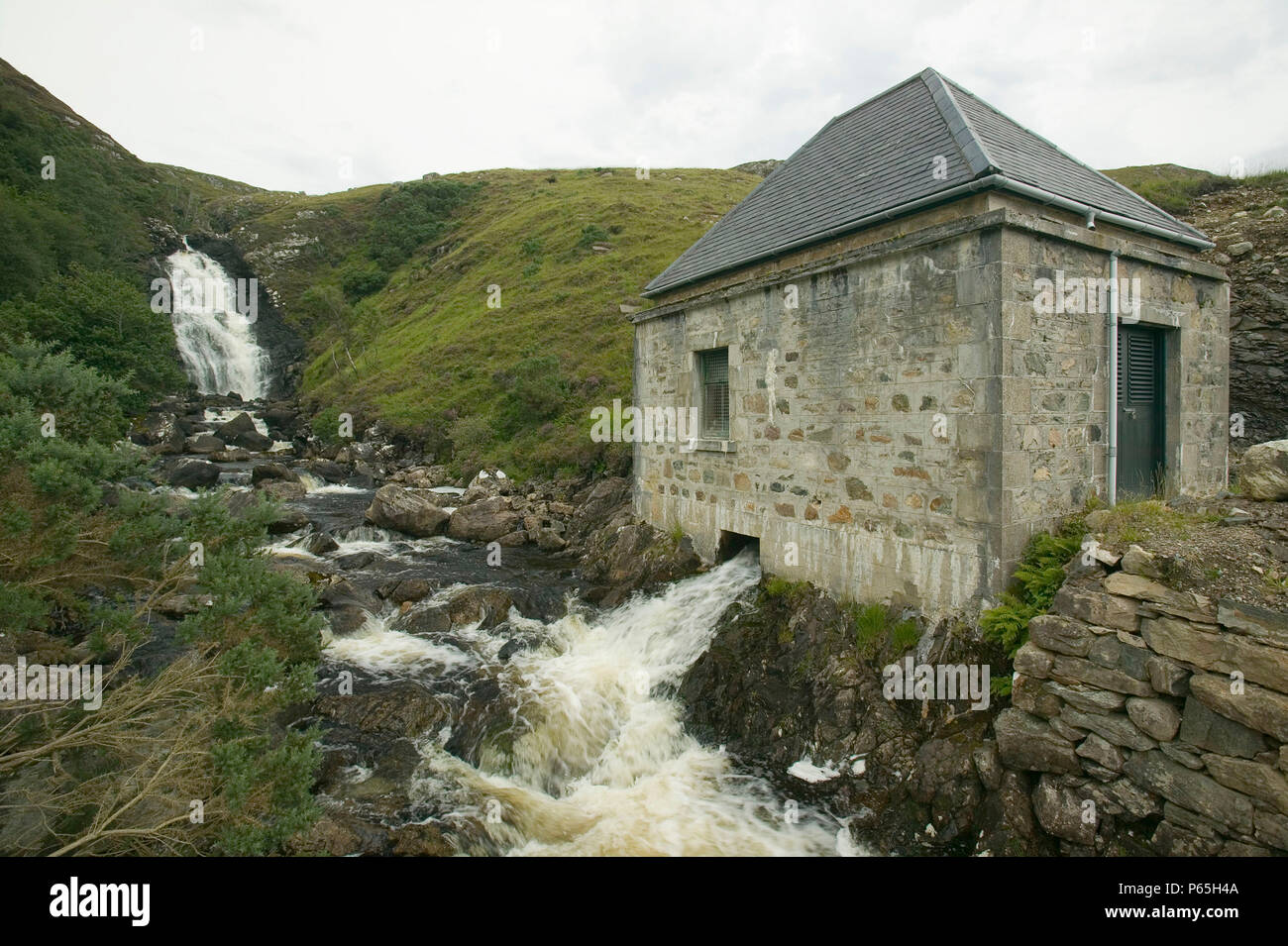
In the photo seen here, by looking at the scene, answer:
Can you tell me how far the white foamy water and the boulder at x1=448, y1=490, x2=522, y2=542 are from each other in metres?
5.80

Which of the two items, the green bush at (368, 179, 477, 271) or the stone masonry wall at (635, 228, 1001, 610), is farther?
the green bush at (368, 179, 477, 271)

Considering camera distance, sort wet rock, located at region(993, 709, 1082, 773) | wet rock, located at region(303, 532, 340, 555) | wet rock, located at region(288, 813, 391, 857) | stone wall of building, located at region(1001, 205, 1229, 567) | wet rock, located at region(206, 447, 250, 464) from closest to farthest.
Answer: wet rock, located at region(993, 709, 1082, 773) → wet rock, located at region(288, 813, 391, 857) → stone wall of building, located at region(1001, 205, 1229, 567) → wet rock, located at region(303, 532, 340, 555) → wet rock, located at region(206, 447, 250, 464)

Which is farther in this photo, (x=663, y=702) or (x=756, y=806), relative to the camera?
(x=663, y=702)

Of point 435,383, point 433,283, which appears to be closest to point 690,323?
point 435,383

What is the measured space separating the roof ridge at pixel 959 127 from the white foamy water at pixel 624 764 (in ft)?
20.7

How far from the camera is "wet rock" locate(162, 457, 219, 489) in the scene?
19547 mm

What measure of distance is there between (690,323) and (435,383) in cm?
2128

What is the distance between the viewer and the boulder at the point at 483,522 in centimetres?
1567

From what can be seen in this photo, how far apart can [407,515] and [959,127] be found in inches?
554

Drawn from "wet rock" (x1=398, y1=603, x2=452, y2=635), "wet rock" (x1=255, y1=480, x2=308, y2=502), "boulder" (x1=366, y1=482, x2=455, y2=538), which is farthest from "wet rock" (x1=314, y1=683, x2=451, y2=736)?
"wet rock" (x1=255, y1=480, x2=308, y2=502)

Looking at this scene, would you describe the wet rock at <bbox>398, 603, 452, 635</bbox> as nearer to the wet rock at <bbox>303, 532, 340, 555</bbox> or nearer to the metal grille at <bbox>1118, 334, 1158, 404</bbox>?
the wet rock at <bbox>303, 532, 340, 555</bbox>

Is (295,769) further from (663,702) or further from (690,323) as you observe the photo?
(690,323)

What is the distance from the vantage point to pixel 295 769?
528cm
